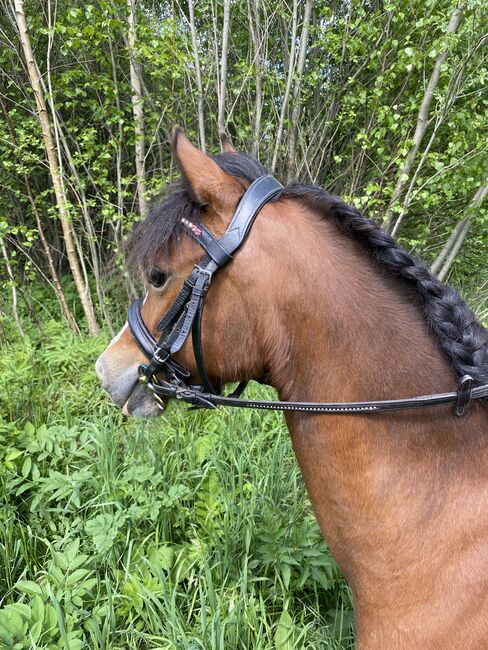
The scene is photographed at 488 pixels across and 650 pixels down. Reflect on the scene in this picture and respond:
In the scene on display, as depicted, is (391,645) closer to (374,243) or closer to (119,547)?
(374,243)

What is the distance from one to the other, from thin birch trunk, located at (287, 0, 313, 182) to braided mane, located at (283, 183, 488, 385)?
2736mm

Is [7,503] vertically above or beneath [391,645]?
beneath

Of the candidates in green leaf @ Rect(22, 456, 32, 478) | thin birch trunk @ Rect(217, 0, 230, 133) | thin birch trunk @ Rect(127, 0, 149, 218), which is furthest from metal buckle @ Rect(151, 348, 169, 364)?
thin birch trunk @ Rect(217, 0, 230, 133)

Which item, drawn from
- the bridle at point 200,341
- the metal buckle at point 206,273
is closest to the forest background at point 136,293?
the bridle at point 200,341

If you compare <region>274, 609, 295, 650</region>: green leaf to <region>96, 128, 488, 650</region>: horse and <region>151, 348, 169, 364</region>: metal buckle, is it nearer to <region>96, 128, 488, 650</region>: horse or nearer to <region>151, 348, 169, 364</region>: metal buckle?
<region>96, 128, 488, 650</region>: horse

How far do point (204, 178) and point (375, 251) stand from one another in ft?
1.80

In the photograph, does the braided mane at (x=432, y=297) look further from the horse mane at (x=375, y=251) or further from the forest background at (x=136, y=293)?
the forest background at (x=136, y=293)

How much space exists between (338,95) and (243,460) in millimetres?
4152

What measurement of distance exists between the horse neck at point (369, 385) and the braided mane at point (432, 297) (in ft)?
0.15

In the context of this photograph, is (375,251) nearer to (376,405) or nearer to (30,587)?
(376,405)

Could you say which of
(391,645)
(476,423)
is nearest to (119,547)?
(391,645)

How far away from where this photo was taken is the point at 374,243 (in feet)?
3.85

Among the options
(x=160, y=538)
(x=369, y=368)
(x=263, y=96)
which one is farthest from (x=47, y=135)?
(x=369, y=368)

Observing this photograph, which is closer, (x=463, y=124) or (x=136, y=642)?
(x=136, y=642)
